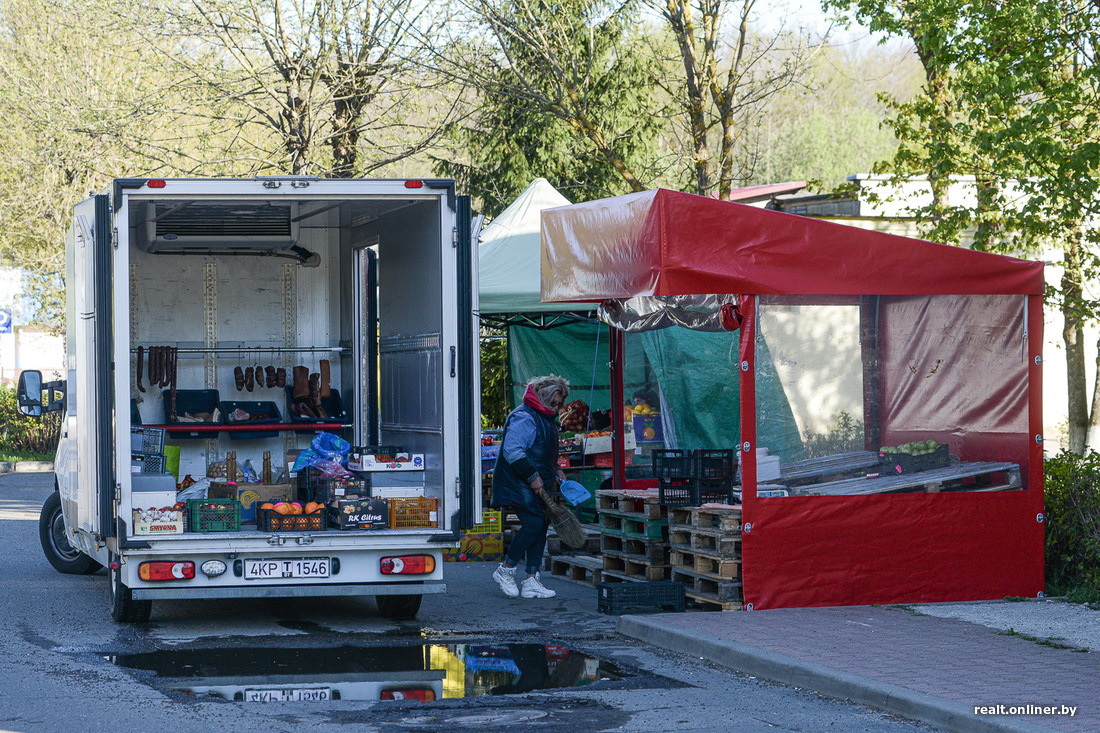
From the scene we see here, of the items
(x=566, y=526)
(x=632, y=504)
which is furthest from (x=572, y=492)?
(x=632, y=504)

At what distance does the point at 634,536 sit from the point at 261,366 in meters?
3.52

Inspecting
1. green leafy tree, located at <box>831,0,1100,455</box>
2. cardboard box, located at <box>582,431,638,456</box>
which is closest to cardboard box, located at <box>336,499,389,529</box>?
cardboard box, located at <box>582,431,638,456</box>

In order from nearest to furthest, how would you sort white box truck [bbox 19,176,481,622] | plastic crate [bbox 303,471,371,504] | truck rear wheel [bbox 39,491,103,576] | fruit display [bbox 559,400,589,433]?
white box truck [bbox 19,176,481,622] → plastic crate [bbox 303,471,371,504] → truck rear wheel [bbox 39,491,103,576] → fruit display [bbox 559,400,589,433]

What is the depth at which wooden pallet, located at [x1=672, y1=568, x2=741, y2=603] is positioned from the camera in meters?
8.84

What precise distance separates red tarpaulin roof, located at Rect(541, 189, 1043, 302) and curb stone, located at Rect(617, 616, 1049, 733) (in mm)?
2270

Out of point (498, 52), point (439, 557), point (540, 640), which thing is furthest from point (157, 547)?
point (498, 52)

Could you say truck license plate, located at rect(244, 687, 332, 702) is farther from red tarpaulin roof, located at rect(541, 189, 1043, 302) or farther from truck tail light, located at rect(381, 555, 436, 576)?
red tarpaulin roof, located at rect(541, 189, 1043, 302)

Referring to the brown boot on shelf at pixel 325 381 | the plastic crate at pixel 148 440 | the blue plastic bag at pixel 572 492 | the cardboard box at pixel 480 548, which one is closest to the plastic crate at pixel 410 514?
the blue plastic bag at pixel 572 492

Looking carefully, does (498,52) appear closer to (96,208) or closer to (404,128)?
(404,128)

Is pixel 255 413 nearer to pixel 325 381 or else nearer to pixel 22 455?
pixel 325 381

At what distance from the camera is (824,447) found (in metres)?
9.15

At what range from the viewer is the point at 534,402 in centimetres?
986

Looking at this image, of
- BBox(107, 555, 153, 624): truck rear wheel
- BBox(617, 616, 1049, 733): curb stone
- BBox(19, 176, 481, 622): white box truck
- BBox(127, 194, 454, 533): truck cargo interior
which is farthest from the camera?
BBox(127, 194, 454, 533): truck cargo interior

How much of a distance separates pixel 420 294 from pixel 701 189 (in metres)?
7.43
